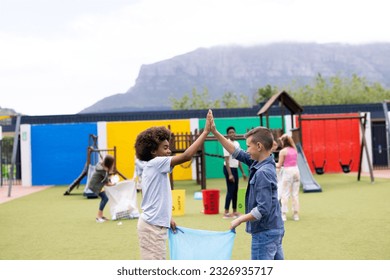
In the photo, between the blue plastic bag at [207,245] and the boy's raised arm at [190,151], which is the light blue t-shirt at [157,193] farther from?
the blue plastic bag at [207,245]

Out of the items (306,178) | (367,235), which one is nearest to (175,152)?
(306,178)

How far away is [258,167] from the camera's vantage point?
417cm

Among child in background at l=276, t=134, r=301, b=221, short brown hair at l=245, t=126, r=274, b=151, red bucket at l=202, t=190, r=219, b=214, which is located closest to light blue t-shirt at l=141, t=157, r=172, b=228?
short brown hair at l=245, t=126, r=274, b=151

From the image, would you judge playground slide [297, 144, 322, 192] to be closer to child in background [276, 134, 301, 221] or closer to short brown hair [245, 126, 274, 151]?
child in background [276, 134, 301, 221]

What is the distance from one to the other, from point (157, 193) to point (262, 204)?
85 cm

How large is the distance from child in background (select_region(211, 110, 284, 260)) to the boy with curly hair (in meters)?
0.43

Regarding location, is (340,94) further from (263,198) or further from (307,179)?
(263,198)

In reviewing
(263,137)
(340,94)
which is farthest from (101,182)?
(340,94)

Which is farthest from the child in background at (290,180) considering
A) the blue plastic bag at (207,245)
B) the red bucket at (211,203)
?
the blue plastic bag at (207,245)

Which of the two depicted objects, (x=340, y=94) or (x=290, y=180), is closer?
(x=290, y=180)

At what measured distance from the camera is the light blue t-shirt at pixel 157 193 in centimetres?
430

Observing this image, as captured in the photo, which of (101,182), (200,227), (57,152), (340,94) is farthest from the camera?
(340,94)

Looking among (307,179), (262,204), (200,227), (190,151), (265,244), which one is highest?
(190,151)

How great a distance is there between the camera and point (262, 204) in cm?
399
